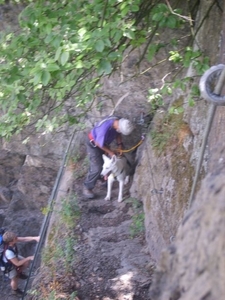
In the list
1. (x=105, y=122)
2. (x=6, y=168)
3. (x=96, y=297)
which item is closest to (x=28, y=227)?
(x=6, y=168)

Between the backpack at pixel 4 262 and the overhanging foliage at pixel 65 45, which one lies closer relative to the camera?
the overhanging foliage at pixel 65 45

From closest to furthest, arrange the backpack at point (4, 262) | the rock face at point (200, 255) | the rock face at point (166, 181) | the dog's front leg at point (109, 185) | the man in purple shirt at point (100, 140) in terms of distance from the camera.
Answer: the rock face at point (200, 255)
the rock face at point (166, 181)
the man in purple shirt at point (100, 140)
the dog's front leg at point (109, 185)
the backpack at point (4, 262)

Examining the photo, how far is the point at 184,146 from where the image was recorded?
6.91 metres

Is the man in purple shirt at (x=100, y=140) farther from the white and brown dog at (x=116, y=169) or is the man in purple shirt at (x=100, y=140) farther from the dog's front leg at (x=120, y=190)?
the dog's front leg at (x=120, y=190)

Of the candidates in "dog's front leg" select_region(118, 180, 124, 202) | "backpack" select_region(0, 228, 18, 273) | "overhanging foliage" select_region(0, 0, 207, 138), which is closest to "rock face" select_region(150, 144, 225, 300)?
"overhanging foliage" select_region(0, 0, 207, 138)

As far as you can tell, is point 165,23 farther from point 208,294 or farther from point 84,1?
point 208,294

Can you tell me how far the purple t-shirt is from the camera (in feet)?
27.7

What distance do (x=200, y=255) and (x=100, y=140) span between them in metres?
6.43

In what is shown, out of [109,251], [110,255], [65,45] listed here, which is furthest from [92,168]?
[65,45]

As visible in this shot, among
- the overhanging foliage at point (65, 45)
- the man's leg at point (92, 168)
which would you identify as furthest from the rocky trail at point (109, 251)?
the overhanging foliage at point (65, 45)

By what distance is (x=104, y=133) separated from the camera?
8.47 m

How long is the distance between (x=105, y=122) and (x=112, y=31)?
3.99 metres

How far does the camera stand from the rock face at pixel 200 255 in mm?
1986

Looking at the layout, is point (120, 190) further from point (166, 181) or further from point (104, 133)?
point (166, 181)
